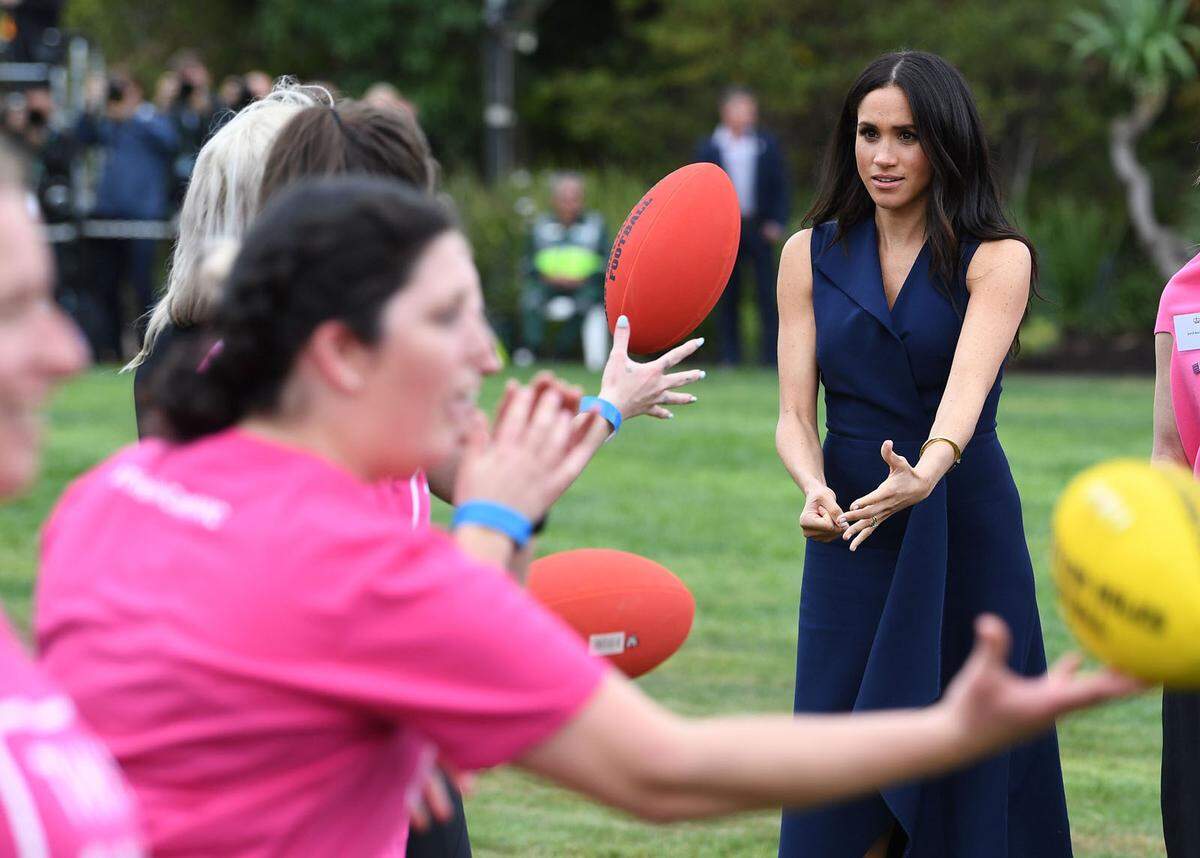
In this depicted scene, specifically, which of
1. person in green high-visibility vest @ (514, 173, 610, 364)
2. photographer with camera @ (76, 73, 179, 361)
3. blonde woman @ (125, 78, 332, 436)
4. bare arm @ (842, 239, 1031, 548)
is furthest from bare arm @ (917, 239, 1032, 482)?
photographer with camera @ (76, 73, 179, 361)

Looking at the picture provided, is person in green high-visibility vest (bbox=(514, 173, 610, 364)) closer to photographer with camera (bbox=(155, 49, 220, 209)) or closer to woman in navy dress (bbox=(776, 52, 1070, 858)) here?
photographer with camera (bbox=(155, 49, 220, 209))

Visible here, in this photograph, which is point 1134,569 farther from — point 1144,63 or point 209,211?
point 1144,63

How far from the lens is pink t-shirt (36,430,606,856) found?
2029 millimetres

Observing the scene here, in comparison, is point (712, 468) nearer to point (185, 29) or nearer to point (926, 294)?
point (926, 294)

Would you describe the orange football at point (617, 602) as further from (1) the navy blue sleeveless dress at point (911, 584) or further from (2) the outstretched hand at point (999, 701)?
(2) the outstretched hand at point (999, 701)

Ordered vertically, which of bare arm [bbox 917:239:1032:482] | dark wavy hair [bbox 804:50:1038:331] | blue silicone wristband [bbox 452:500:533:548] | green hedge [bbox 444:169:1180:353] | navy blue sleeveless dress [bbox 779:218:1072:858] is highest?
dark wavy hair [bbox 804:50:1038:331]

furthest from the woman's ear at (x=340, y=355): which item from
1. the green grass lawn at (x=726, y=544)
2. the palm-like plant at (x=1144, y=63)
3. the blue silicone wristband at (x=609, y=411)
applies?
the palm-like plant at (x=1144, y=63)

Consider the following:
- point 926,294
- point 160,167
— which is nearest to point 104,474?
point 926,294

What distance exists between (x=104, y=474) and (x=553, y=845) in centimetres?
372

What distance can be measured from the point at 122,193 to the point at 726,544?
10534 millimetres

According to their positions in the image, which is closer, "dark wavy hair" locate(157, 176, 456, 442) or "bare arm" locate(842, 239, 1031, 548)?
"dark wavy hair" locate(157, 176, 456, 442)

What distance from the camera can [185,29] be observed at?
31891mm

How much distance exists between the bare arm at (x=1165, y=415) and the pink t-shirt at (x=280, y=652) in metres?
2.60

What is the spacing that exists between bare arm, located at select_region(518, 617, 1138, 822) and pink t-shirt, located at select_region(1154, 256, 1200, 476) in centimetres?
217
